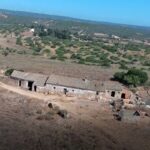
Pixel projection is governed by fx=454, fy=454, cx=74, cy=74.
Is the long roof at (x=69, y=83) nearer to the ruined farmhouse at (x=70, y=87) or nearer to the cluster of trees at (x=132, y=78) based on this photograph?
the ruined farmhouse at (x=70, y=87)

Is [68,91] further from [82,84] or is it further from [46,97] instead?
[46,97]

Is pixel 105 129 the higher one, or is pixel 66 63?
pixel 105 129

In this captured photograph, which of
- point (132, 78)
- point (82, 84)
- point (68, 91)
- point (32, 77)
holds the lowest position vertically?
point (132, 78)

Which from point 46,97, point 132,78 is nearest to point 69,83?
point 46,97

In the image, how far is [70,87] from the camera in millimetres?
45438

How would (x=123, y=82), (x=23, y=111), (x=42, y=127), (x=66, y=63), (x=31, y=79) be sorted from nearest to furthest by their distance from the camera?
1. (x=42, y=127)
2. (x=23, y=111)
3. (x=31, y=79)
4. (x=123, y=82)
5. (x=66, y=63)

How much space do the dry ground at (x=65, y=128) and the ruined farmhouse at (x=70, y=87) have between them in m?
2.50

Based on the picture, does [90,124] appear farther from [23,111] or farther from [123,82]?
[123,82]

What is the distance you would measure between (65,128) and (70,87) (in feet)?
35.4

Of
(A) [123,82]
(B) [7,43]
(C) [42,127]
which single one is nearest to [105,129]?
(C) [42,127]

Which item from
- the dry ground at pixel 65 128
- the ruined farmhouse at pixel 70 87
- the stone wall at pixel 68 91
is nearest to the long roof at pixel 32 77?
the ruined farmhouse at pixel 70 87

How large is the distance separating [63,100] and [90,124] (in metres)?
7.31

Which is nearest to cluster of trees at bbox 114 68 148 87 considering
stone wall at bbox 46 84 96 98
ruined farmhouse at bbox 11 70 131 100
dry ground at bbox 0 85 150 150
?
ruined farmhouse at bbox 11 70 131 100

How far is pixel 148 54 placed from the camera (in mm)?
98750
